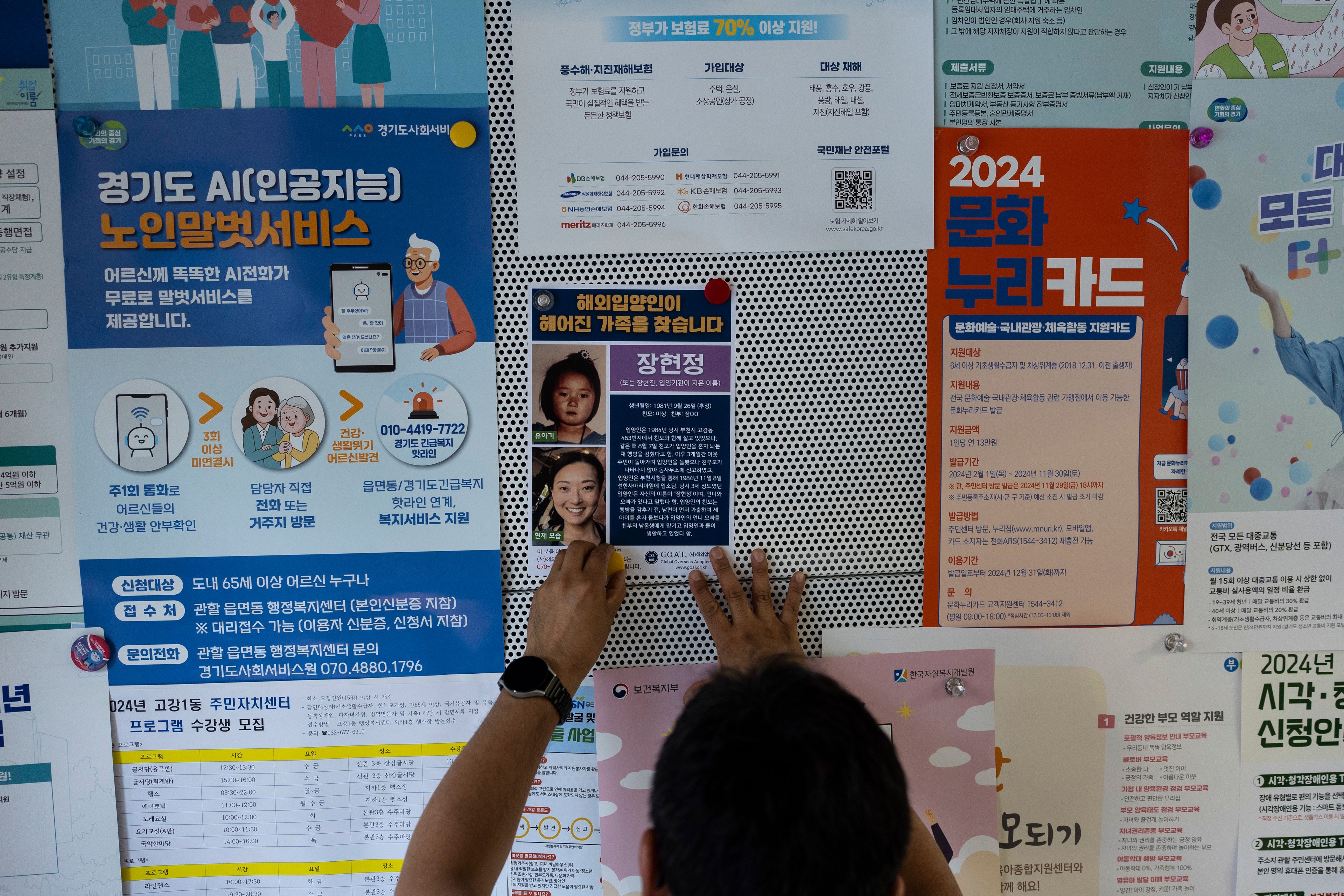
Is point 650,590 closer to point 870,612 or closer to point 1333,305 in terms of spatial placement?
point 870,612

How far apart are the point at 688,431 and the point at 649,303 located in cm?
21

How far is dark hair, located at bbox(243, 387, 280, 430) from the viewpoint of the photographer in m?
1.06

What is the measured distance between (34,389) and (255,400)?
0.34m

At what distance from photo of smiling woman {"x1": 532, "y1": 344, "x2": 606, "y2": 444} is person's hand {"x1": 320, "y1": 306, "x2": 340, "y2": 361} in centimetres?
30

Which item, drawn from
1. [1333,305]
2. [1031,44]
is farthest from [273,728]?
[1333,305]

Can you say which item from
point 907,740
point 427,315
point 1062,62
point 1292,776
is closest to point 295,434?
point 427,315

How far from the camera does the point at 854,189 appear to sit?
3.44 ft

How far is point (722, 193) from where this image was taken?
1049 millimetres

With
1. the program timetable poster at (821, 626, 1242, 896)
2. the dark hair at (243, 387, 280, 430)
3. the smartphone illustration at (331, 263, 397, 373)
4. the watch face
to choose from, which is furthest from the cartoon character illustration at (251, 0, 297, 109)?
the program timetable poster at (821, 626, 1242, 896)

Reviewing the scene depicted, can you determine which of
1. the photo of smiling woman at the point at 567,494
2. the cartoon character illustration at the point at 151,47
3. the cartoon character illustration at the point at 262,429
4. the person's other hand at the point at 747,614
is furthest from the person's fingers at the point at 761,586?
the cartoon character illustration at the point at 151,47

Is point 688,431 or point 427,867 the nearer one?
point 427,867

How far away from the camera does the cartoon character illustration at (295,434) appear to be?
106cm

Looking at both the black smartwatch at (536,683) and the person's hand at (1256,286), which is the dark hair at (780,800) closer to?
the black smartwatch at (536,683)

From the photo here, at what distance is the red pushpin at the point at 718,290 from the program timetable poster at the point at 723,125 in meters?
0.05
